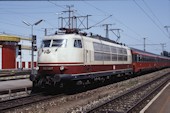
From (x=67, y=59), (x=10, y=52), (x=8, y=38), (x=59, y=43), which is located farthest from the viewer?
(x=10, y=52)

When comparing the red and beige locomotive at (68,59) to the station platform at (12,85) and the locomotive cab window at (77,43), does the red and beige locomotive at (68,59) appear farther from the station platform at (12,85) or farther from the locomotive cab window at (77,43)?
the station platform at (12,85)

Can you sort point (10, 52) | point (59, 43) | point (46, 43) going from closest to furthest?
point (59, 43)
point (46, 43)
point (10, 52)

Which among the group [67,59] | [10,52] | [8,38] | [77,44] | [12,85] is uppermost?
[8,38]

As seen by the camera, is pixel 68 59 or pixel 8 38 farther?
pixel 8 38

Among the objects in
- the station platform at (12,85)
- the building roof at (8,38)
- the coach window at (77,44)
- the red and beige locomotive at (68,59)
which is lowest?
the station platform at (12,85)

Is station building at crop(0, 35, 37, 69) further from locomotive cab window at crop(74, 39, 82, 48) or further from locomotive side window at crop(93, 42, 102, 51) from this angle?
locomotive cab window at crop(74, 39, 82, 48)

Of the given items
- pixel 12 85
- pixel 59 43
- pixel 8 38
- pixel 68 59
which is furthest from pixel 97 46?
pixel 8 38

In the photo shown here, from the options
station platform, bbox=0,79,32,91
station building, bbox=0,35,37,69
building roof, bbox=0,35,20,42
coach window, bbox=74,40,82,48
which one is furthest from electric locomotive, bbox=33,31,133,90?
station building, bbox=0,35,37,69

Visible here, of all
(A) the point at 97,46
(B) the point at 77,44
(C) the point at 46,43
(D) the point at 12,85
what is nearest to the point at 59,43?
(C) the point at 46,43

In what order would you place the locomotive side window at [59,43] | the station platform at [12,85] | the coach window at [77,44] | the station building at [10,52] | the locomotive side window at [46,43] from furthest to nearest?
the station building at [10,52] → the station platform at [12,85] → the locomotive side window at [46,43] → the coach window at [77,44] → the locomotive side window at [59,43]

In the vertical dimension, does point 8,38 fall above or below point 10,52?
above

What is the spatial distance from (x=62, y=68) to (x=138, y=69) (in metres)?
21.4

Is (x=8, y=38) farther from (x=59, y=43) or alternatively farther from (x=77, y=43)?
(x=59, y=43)

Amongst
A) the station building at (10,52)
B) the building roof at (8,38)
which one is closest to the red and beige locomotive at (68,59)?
the building roof at (8,38)
